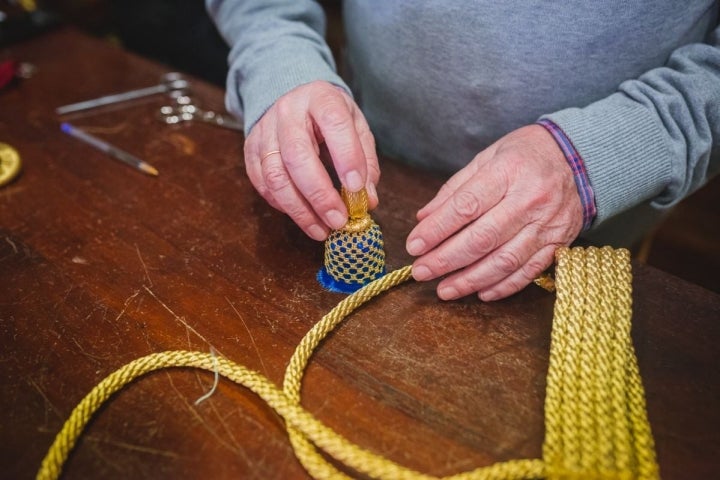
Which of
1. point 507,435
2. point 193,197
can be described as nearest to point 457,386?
point 507,435

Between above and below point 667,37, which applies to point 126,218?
below

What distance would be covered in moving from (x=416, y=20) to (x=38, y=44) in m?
1.01

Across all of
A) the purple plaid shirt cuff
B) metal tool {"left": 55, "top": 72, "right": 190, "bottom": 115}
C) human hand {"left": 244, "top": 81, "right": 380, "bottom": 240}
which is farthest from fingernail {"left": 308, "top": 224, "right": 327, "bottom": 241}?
metal tool {"left": 55, "top": 72, "right": 190, "bottom": 115}

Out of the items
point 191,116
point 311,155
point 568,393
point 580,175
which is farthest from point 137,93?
point 568,393

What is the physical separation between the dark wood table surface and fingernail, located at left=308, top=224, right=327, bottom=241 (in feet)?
0.14

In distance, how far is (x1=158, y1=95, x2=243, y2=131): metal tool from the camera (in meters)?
0.97

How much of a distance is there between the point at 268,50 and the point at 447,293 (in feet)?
1.56

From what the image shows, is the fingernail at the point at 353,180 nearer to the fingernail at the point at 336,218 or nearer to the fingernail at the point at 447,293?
the fingernail at the point at 336,218

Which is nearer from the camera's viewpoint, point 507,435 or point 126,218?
point 507,435

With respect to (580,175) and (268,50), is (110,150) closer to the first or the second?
(268,50)

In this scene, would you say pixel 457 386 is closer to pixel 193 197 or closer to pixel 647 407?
pixel 647 407

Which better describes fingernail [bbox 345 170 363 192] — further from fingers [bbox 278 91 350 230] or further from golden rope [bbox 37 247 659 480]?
golden rope [bbox 37 247 659 480]

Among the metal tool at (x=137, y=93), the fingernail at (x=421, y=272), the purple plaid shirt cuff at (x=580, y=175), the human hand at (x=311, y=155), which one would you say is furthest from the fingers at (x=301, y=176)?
the metal tool at (x=137, y=93)

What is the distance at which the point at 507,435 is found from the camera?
500 millimetres
